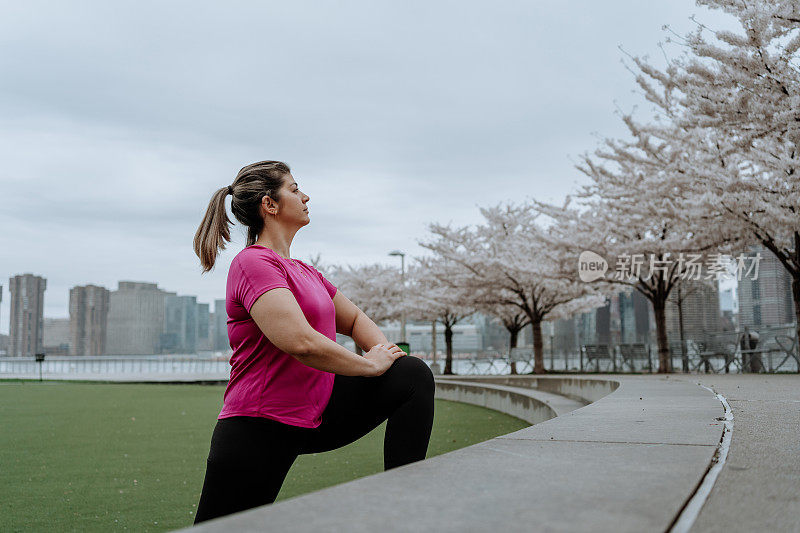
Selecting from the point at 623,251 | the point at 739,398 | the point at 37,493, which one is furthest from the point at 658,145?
the point at 37,493

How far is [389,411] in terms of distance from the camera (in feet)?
8.38

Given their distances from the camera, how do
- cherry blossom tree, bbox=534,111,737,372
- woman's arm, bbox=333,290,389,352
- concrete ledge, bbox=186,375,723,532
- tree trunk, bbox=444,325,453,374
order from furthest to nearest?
tree trunk, bbox=444,325,453,374
cherry blossom tree, bbox=534,111,737,372
woman's arm, bbox=333,290,389,352
concrete ledge, bbox=186,375,723,532

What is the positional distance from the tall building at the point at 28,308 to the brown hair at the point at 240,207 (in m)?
138

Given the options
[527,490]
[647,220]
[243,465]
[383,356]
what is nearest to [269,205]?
[383,356]

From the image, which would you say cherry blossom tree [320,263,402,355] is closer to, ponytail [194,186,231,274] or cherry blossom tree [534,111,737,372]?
cherry blossom tree [534,111,737,372]

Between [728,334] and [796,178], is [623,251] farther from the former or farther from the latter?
[796,178]

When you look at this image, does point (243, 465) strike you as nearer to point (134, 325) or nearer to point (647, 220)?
point (647, 220)

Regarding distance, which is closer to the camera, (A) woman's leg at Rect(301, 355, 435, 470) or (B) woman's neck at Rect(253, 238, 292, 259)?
(A) woman's leg at Rect(301, 355, 435, 470)

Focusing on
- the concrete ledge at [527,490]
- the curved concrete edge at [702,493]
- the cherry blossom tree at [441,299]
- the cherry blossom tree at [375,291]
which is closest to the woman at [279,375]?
the concrete ledge at [527,490]

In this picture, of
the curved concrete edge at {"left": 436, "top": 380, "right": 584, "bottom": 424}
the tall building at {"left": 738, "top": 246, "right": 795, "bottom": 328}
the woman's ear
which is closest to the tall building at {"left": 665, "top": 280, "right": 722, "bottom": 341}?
the tall building at {"left": 738, "top": 246, "right": 795, "bottom": 328}

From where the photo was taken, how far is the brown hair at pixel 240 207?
271cm

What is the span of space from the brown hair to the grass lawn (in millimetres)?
2343

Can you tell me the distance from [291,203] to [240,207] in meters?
0.21

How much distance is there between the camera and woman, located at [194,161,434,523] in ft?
7.61
